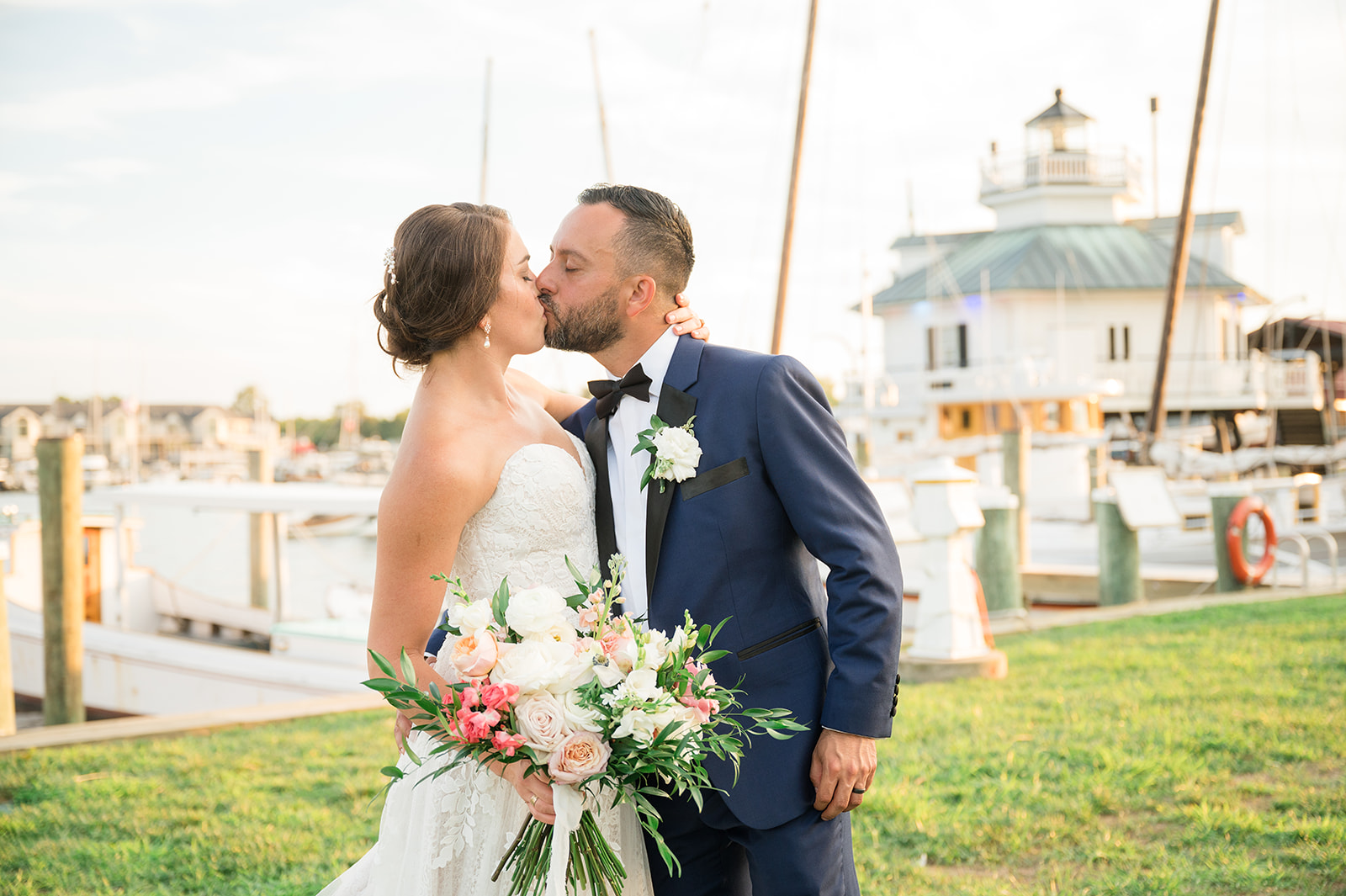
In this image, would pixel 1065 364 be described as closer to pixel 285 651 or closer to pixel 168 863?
pixel 285 651

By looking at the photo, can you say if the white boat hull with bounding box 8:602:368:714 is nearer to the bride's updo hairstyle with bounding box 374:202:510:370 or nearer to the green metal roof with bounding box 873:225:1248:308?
the bride's updo hairstyle with bounding box 374:202:510:370

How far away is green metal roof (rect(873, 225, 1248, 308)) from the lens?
34.2 metres

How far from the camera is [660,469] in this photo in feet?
8.07

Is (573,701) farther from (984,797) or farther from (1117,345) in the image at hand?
(1117,345)

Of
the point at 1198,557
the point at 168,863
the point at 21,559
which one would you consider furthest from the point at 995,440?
the point at 168,863

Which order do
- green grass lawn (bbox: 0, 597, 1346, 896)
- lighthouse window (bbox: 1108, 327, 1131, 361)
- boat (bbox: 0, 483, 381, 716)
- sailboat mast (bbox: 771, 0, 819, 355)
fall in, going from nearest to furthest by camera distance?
green grass lawn (bbox: 0, 597, 1346, 896) → boat (bbox: 0, 483, 381, 716) → sailboat mast (bbox: 771, 0, 819, 355) → lighthouse window (bbox: 1108, 327, 1131, 361)

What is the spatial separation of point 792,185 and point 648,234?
14.9 metres

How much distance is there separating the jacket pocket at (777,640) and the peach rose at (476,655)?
745 millimetres

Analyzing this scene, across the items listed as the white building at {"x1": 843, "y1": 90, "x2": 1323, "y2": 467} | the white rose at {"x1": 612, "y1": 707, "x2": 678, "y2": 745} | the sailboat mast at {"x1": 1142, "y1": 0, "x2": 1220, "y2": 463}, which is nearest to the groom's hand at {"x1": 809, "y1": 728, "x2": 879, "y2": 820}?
the white rose at {"x1": 612, "y1": 707, "x2": 678, "y2": 745}

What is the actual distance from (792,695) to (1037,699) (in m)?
4.83

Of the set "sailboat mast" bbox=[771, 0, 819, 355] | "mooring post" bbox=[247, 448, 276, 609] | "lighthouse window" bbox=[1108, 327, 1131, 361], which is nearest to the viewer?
"mooring post" bbox=[247, 448, 276, 609]

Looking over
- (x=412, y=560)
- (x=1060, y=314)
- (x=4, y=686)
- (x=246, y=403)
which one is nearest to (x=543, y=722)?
(x=412, y=560)

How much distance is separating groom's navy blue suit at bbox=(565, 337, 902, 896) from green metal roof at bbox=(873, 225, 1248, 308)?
111ft

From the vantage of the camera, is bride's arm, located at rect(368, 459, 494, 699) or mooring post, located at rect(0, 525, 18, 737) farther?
mooring post, located at rect(0, 525, 18, 737)
